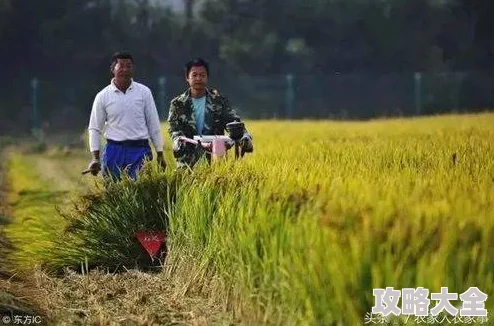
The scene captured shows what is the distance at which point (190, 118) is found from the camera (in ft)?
15.9

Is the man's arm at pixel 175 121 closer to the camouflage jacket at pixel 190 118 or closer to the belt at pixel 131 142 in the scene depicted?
the camouflage jacket at pixel 190 118

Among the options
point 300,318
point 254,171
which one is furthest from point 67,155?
point 300,318

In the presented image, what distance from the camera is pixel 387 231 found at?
2.60 metres

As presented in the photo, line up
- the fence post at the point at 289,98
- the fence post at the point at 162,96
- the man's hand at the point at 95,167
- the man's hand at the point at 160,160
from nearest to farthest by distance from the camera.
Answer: the man's hand at the point at 160,160
the man's hand at the point at 95,167
the fence post at the point at 162,96
the fence post at the point at 289,98

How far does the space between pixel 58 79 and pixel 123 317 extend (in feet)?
54.9

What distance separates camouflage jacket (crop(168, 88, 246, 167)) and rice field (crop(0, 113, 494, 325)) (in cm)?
21

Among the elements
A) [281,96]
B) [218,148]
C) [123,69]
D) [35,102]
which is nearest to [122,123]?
[123,69]

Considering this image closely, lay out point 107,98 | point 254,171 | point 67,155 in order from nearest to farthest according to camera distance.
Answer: point 254,171
point 107,98
point 67,155

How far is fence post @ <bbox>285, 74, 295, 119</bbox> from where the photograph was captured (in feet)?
62.0

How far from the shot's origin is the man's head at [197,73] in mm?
4699

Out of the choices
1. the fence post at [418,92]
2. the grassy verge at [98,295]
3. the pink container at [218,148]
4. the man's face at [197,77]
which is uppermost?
the man's face at [197,77]

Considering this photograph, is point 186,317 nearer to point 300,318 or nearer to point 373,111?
point 300,318

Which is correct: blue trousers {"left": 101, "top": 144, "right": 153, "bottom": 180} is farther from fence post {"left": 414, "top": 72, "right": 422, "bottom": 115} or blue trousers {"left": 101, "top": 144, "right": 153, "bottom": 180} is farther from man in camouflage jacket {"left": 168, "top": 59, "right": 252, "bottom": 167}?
fence post {"left": 414, "top": 72, "right": 422, "bottom": 115}

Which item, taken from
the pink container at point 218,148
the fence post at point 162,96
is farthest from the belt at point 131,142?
the fence post at point 162,96
